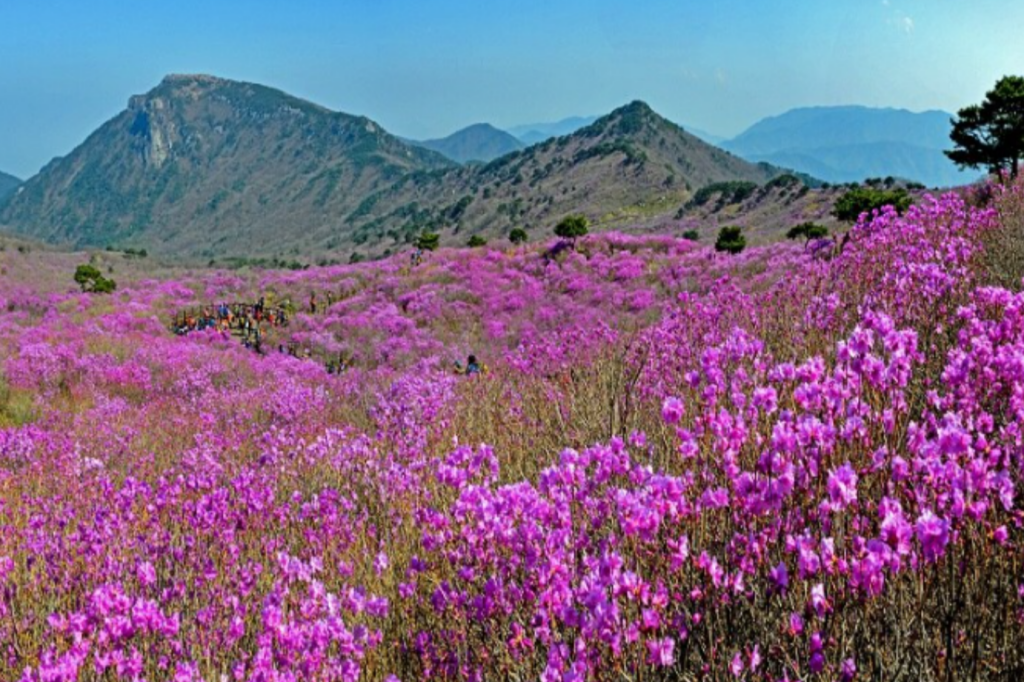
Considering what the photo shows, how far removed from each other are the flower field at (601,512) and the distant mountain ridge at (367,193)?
179ft

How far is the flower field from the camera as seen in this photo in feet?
7.14

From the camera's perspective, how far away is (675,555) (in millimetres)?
2258

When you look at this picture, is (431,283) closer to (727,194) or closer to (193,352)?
(193,352)

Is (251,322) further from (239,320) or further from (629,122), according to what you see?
(629,122)

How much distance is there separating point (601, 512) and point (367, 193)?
152m

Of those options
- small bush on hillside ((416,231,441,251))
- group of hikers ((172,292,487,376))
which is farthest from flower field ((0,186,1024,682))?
small bush on hillside ((416,231,441,251))

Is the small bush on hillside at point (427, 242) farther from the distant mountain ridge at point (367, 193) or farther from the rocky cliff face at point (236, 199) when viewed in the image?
the rocky cliff face at point (236, 199)

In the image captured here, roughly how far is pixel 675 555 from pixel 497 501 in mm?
786

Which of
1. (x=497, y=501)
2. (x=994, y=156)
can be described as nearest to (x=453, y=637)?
(x=497, y=501)

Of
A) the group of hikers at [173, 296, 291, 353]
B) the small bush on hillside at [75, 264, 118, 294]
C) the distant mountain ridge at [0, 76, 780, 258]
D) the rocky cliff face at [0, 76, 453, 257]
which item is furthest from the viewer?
the rocky cliff face at [0, 76, 453, 257]

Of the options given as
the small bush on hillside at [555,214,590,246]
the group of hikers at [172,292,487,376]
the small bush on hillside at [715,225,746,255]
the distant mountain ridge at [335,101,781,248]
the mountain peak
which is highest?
the mountain peak

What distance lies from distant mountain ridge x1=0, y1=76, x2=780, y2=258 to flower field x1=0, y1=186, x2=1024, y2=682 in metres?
54.5

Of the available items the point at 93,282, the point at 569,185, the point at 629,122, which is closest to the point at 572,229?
the point at 93,282

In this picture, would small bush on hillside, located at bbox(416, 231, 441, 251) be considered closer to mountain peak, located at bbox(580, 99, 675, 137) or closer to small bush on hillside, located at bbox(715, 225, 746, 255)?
small bush on hillside, located at bbox(715, 225, 746, 255)
